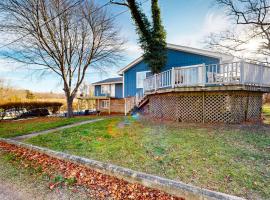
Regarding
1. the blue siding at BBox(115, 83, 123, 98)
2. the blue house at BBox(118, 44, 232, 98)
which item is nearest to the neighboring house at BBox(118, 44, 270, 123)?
the blue house at BBox(118, 44, 232, 98)

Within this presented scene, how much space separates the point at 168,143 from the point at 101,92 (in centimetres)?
1959

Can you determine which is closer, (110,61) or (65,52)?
(65,52)

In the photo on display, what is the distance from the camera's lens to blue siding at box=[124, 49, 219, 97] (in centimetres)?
1302

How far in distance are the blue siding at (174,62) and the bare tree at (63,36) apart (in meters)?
2.46

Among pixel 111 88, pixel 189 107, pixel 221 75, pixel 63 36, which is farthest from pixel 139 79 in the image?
pixel 221 75

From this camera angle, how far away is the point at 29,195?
2.95 metres

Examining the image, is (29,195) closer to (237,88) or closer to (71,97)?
(237,88)

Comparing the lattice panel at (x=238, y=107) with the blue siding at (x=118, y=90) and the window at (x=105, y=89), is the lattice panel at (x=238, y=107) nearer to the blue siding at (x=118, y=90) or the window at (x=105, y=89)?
the blue siding at (x=118, y=90)

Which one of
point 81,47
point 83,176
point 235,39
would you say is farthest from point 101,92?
point 83,176

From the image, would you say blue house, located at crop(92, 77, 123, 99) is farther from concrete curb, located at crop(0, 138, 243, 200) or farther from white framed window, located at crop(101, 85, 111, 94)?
concrete curb, located at crop(0, 138, 243, 200)

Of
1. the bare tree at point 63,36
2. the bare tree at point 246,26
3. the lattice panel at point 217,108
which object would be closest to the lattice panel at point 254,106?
the lattice panel at point 217,108

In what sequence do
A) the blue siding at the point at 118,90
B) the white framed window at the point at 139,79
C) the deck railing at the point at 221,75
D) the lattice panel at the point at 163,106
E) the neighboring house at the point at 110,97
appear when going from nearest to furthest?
the deck railing at the point at 221,75, the lattice panel at the point at 163,106, the white framed window at the point at 139,79, the neighboring house at the point at 110,97, the blue siding at the point at 118,90

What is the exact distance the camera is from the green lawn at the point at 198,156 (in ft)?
9.44

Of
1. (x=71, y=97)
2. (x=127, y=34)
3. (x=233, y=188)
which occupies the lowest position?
(x=233, y=188)
